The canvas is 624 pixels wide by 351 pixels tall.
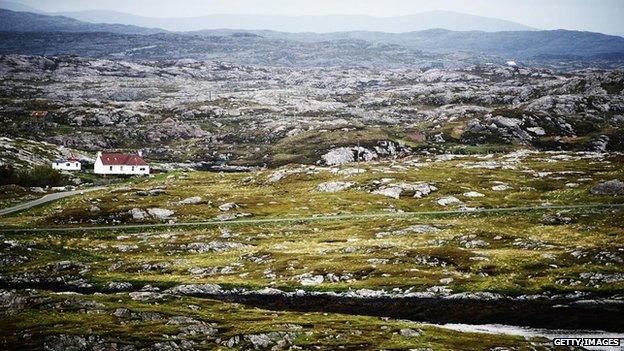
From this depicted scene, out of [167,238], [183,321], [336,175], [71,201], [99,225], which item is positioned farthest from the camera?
[336,175]

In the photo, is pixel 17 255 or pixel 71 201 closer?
pixel 17 255

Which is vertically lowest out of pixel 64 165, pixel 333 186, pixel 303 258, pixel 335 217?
pixel 64 165

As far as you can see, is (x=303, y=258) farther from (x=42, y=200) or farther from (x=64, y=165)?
(x=64, y=165)

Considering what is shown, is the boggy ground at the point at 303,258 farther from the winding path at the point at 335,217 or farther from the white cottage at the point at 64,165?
the white cottage at the point at 64,165

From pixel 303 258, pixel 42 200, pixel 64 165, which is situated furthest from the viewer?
pixel 64 165

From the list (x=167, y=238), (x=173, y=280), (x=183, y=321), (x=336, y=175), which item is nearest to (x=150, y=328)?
(x=183, y=321)

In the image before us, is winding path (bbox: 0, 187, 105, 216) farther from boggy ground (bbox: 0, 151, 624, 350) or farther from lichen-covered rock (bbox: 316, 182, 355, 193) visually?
lichen-covered rock (bbox: 316, 182, 355, 193)

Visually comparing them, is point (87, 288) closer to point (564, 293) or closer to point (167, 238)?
point (167, 238)

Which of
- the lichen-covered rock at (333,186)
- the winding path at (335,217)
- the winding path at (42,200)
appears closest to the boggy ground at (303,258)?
the lichen-covered rock at (333,186)

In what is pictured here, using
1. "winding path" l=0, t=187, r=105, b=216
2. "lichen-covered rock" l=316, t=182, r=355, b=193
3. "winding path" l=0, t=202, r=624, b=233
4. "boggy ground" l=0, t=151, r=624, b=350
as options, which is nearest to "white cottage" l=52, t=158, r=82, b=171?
"winding path" l=0, t=187, r=105, b=216

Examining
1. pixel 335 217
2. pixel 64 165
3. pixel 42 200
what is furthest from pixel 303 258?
pixel 64 165

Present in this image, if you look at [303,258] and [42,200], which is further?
[42,200]
